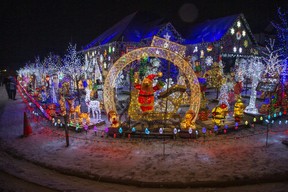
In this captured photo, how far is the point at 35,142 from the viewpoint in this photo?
948cm

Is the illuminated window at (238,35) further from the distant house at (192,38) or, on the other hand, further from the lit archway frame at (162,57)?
the lit archway frame at (162,57)

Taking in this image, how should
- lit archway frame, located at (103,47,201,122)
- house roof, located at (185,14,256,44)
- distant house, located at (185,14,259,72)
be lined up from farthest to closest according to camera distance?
distant house, located at (185,14,259,72)
house roof, located at (185,14,256,44)
lit archway frame, located at (103,47,201,122)

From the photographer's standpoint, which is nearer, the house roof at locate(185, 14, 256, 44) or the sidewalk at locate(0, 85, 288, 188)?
the sidewalk at locate(0, 85, 288, 188)

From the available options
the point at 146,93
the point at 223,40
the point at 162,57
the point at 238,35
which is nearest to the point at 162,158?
the point at 146,93

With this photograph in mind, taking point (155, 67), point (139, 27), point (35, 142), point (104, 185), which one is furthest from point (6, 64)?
point (104, 185)

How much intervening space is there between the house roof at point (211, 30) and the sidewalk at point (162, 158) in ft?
78.4

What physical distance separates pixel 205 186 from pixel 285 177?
90.7 inches

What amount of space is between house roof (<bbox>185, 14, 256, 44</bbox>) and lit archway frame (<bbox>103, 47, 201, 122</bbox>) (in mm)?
23808

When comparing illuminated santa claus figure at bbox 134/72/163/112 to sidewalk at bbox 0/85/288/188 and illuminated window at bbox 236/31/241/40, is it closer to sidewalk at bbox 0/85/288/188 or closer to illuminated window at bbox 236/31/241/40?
sidewalk at bbox 0/85/288/188

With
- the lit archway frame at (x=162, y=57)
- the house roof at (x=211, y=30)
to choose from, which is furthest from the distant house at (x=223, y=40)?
the lit archway frame at (x=162, y=57)

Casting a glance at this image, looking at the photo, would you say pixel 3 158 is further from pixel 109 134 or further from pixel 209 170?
pixel 209 170

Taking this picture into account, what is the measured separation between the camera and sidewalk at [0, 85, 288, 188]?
631 centimetres

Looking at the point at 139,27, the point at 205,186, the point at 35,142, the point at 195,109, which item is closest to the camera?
the point at 205,186

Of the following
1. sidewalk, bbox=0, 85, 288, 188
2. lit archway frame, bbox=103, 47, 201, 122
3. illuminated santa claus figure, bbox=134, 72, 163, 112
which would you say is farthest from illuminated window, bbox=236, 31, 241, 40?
illuminated santa claus figure, bbox=134, 72, 163, 112
